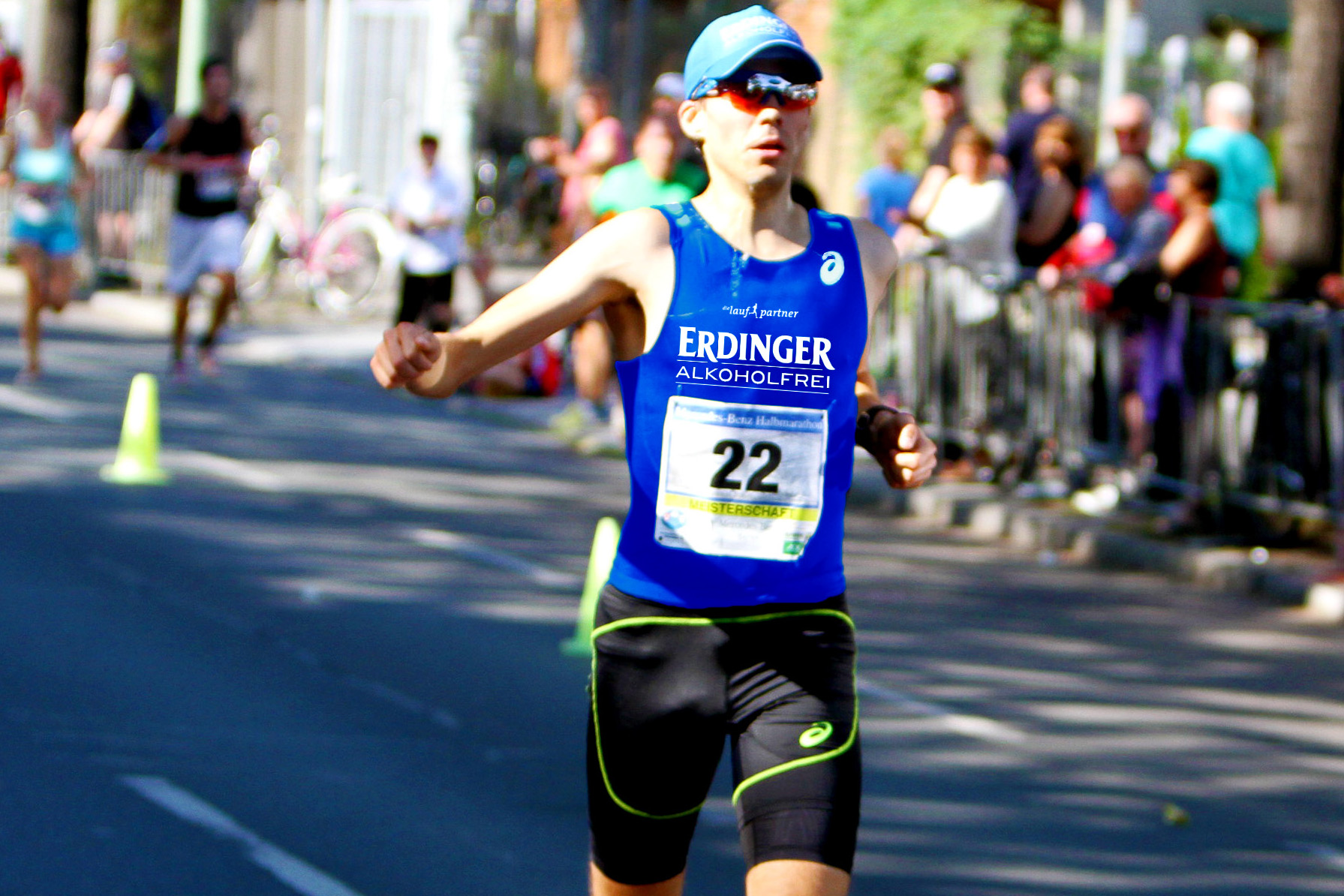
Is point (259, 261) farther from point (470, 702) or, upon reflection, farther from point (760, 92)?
point (760, 92)

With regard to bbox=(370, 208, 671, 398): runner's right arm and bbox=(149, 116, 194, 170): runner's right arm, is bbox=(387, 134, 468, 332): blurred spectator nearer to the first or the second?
bbox=(149, 116, 194, 170): runner's right arm

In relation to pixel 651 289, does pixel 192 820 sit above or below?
below

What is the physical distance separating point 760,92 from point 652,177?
8.94 m

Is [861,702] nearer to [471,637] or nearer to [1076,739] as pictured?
[1076,739]

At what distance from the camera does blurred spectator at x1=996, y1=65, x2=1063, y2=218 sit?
13160 mm

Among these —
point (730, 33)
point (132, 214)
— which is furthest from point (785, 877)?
point (132, 214)

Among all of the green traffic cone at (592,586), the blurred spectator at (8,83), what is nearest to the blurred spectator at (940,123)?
the green traffic cone at (592,586)

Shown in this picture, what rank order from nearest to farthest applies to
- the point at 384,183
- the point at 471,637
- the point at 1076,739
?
the point at 1076,739 < the point at 471,637 < the point at 384,183

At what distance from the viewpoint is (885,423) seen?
3.85m

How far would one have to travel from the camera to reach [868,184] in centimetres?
1532

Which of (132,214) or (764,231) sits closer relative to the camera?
(764,231)

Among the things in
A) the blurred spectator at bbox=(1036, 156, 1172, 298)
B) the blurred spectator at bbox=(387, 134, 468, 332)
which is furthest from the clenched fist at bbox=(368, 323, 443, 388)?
the blurred spectator at bbox=(387, 134, 468, 332)

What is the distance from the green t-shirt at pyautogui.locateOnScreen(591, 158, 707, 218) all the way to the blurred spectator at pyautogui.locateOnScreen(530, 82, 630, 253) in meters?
1.18

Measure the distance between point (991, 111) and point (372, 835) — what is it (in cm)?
1680
